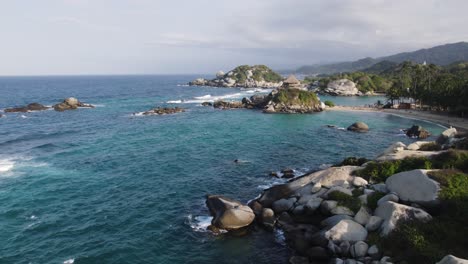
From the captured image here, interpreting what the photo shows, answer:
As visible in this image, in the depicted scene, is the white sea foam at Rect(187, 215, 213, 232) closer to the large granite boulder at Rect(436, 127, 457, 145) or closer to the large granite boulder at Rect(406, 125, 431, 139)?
the large granite boulder at Rect(436, 127, 457, 145)

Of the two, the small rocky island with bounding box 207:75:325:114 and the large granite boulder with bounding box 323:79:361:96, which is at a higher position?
the large granite boulder with bounding box 323:79:361:96

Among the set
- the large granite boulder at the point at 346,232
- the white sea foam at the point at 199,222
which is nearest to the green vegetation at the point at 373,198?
the large granite boulder at the point at 346,232

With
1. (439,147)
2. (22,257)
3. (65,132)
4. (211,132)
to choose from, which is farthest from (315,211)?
(65,132)

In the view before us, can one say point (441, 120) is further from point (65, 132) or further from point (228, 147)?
point (65, 132)

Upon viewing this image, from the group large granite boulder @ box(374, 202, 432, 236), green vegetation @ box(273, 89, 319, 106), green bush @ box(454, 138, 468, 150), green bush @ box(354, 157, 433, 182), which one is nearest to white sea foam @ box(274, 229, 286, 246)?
large granite boulder @ box(374, 202, 432, 236)

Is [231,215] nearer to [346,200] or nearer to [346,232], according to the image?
[346,232]

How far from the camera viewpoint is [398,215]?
83.0 feet

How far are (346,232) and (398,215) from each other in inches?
163

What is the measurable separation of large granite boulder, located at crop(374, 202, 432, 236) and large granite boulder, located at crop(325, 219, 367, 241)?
5.02 ft

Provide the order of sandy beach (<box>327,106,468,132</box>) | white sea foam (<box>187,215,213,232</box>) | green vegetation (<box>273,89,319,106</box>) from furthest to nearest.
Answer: green vegetation (<box>273,89,319,106</box>) → sandy beach (<box>327,106,468,132</box>) → white sea foam (<box>187,215,213,232</box>)

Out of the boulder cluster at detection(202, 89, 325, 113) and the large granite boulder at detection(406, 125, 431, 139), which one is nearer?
the large granite boulder at detection(406, 125, 431, 139)

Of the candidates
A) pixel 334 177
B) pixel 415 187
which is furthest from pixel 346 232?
pixel 334 177

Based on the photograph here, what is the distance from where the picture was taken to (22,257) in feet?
86.7

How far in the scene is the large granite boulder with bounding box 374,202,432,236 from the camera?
24938 millimetres
